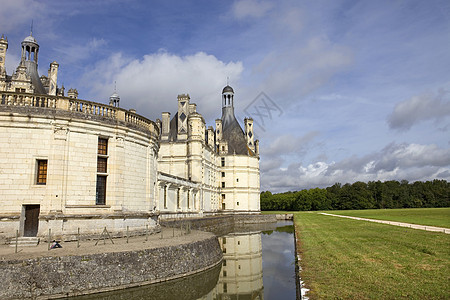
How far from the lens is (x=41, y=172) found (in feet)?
46.1

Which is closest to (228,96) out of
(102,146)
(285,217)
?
(285,217)

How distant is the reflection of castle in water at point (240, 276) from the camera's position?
40.0 ft

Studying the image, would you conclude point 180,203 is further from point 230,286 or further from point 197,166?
point 230,286

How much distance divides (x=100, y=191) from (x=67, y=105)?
426cm

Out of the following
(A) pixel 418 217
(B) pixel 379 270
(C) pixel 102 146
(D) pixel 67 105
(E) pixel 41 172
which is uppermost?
(D) pixel 67 105

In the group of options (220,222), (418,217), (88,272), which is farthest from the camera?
(418,217)

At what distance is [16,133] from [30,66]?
77.4 ft

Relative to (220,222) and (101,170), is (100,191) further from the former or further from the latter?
(220,222)

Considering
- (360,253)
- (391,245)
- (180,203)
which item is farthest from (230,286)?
(180,203)

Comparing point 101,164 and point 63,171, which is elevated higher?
point 101,164

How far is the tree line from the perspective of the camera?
319 ft

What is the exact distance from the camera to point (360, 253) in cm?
1423

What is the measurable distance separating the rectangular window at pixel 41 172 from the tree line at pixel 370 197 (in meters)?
89.7

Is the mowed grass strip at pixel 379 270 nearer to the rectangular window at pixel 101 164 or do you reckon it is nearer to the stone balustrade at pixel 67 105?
the rectangular window at pixel 101 164
